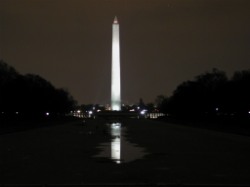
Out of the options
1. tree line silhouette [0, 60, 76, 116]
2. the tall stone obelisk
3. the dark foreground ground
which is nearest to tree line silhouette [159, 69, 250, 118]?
the tall stone obelisk

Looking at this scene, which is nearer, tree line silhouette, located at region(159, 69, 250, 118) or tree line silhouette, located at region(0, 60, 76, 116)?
tree line silhouette, located at region(159, 69, 250, 118)

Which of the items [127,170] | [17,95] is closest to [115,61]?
[17,95]

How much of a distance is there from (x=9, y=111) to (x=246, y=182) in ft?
294

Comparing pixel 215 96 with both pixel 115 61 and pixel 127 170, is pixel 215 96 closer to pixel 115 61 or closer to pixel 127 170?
pixel 115 61

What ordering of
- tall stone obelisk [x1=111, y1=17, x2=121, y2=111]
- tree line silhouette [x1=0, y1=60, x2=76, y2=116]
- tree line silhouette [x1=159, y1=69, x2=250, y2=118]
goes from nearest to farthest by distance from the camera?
1. tree line silhouette [x1=159, y1=69, x2=250, y2=118]
2. tree line silhouette [x1=0, y1=60, x2=76, y2=116]
3. tall stone obelisk [x1=111, y1=17, x2=121, y2=111]

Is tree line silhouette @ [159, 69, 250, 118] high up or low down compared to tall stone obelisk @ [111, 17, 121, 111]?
down

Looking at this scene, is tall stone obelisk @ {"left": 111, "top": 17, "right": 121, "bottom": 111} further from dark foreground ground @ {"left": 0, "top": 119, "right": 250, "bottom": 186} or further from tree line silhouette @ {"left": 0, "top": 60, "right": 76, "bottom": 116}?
dark foreground ground @ {"left": 0, "top": 119, "right": 250, "bottom": 186}

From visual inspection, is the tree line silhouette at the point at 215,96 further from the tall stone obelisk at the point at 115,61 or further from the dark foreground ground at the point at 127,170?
the dark foreground ground at the point at 127,170

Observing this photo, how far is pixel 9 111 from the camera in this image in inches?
3915

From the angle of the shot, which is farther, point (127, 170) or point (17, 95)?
point (17, 95)

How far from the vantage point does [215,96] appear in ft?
342

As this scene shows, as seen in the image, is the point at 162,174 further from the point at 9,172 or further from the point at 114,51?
the point at 114,51

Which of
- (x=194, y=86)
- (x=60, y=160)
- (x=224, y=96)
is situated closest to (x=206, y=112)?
(x=194, y=86)

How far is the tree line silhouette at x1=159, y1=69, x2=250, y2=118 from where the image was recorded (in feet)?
289
